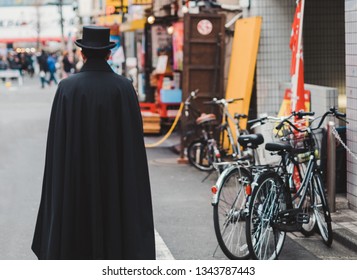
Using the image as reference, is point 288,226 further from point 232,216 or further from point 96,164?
point 96,164

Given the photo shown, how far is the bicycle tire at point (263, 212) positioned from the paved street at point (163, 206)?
Result: 1.91 feet

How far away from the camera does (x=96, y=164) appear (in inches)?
210

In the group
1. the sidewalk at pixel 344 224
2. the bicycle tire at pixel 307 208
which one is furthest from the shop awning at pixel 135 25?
the bicycle tire at pixel 307 208

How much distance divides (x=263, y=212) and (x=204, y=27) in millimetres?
7938

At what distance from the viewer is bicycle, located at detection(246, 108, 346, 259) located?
7.22 meters

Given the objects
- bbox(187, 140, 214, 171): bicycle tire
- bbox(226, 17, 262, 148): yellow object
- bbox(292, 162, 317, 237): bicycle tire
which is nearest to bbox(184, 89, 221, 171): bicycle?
bbox(187, 140, 214, 171): bicycle tire

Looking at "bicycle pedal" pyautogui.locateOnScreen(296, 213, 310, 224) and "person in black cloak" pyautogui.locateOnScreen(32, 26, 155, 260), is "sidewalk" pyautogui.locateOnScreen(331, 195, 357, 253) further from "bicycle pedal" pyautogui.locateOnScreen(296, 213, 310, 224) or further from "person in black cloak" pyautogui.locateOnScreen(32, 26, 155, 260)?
"person in black cloak" pyautogui.locateOnScreen(32, 26, 155, 260)

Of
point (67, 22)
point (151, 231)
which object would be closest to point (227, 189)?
point (151, 231)

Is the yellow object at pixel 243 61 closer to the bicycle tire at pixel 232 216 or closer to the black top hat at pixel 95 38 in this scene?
the bicycle tire at pixel 232 216

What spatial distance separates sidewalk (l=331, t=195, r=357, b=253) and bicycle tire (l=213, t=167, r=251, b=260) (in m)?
1.23

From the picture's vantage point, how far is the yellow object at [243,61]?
1411 centimetres

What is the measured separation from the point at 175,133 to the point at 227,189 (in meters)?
12.6

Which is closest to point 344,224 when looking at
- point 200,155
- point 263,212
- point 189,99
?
point 263,212

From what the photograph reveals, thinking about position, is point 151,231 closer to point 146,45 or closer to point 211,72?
point 211,72
